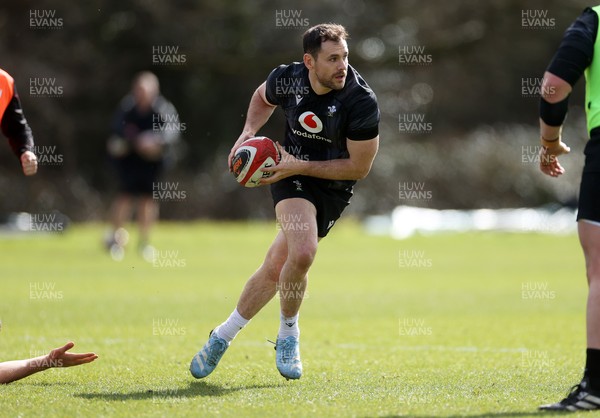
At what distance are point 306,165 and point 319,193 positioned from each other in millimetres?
371

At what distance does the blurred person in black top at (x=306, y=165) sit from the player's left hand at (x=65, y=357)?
717 millimetres

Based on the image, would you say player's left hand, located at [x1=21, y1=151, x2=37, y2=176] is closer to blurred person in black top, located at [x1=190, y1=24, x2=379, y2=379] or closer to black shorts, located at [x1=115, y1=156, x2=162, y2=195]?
blurred person in black top, located at [x1=190, y1=24, x2=379, y2=379]

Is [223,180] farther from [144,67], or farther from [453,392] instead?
[453,392]

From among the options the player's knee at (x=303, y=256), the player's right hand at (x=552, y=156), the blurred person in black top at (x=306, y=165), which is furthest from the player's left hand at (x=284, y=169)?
the player's right hand at (x=552, y=156)

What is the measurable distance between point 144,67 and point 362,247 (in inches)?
463

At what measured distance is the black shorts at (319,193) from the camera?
739cm

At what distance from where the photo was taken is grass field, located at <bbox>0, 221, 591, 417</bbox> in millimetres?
6312

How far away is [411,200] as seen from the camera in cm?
3278

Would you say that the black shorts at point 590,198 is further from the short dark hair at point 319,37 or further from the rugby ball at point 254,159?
the rugby ball at point 254,159

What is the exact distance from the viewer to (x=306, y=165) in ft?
23.5

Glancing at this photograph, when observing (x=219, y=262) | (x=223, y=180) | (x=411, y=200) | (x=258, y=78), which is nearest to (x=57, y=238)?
(x=219, y=262)

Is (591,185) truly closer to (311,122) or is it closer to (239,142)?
(311,122)

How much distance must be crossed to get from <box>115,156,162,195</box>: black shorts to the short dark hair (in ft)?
40.0

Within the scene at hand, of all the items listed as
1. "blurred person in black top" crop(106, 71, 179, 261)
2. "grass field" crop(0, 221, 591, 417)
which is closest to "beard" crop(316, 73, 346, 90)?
"grass field" crop(0, 221, 591, 417)
